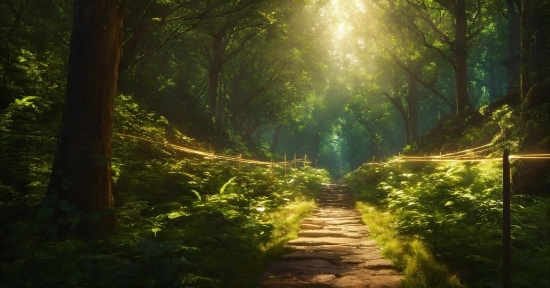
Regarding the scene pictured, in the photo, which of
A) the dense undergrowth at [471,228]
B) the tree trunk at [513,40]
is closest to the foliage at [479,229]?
the dense undergrowth at [471,228]

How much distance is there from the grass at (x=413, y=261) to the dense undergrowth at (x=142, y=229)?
179cm

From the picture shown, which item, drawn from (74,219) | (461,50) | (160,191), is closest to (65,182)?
(74,219)

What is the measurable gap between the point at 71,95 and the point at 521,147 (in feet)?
28.4

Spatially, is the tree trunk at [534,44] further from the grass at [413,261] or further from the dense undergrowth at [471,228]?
the grass at [413,261]

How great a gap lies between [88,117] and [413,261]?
5.09 m

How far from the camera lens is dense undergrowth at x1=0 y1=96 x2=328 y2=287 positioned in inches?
179

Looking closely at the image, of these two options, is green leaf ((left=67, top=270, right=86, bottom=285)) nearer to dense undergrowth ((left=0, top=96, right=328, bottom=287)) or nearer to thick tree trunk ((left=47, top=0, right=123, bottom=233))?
dense undergrowth ((left=0, top=96, right=328, bottom=287))

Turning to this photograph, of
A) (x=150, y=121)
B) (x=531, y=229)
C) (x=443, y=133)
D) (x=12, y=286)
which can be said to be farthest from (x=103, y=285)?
(x=443, y=133)

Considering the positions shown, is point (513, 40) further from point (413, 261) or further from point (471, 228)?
point (413, 261)

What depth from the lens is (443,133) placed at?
20625 millimetres

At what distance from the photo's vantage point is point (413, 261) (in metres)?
5.78

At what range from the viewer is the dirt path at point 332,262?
5.34 meters

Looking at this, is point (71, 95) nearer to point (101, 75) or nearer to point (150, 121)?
point (101, 75)

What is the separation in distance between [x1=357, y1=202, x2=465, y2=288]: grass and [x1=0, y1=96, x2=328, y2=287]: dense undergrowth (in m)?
1.79
